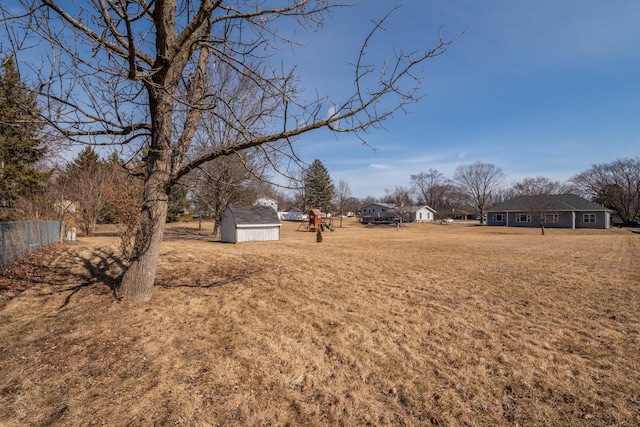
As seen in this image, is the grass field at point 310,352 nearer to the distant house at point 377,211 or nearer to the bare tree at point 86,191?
the bare tree at point 86,191

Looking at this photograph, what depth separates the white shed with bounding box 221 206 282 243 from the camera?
18891 mm

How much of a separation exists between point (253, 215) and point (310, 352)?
1644cm

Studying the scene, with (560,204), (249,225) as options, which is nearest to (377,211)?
(560,204)

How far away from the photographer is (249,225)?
758 inches

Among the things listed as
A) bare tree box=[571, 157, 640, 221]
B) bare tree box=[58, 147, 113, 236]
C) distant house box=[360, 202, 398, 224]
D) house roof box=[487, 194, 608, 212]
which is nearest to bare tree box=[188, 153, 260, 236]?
bare tree box=[58, 147, 113, 236]

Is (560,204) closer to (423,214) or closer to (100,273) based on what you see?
(423,214)

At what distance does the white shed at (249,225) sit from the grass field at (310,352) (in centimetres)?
1121

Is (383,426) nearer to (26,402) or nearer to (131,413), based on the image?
(131,413)

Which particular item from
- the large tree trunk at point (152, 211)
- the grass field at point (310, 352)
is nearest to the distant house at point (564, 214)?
the grass field at point (310, 352)

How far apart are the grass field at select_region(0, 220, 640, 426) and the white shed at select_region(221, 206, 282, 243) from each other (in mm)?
11210

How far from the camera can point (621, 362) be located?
4199 mm

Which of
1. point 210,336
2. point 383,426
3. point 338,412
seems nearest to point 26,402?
point 210,336

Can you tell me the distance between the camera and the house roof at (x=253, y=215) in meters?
19.2

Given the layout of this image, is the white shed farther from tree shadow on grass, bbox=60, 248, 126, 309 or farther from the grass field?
the grass field
